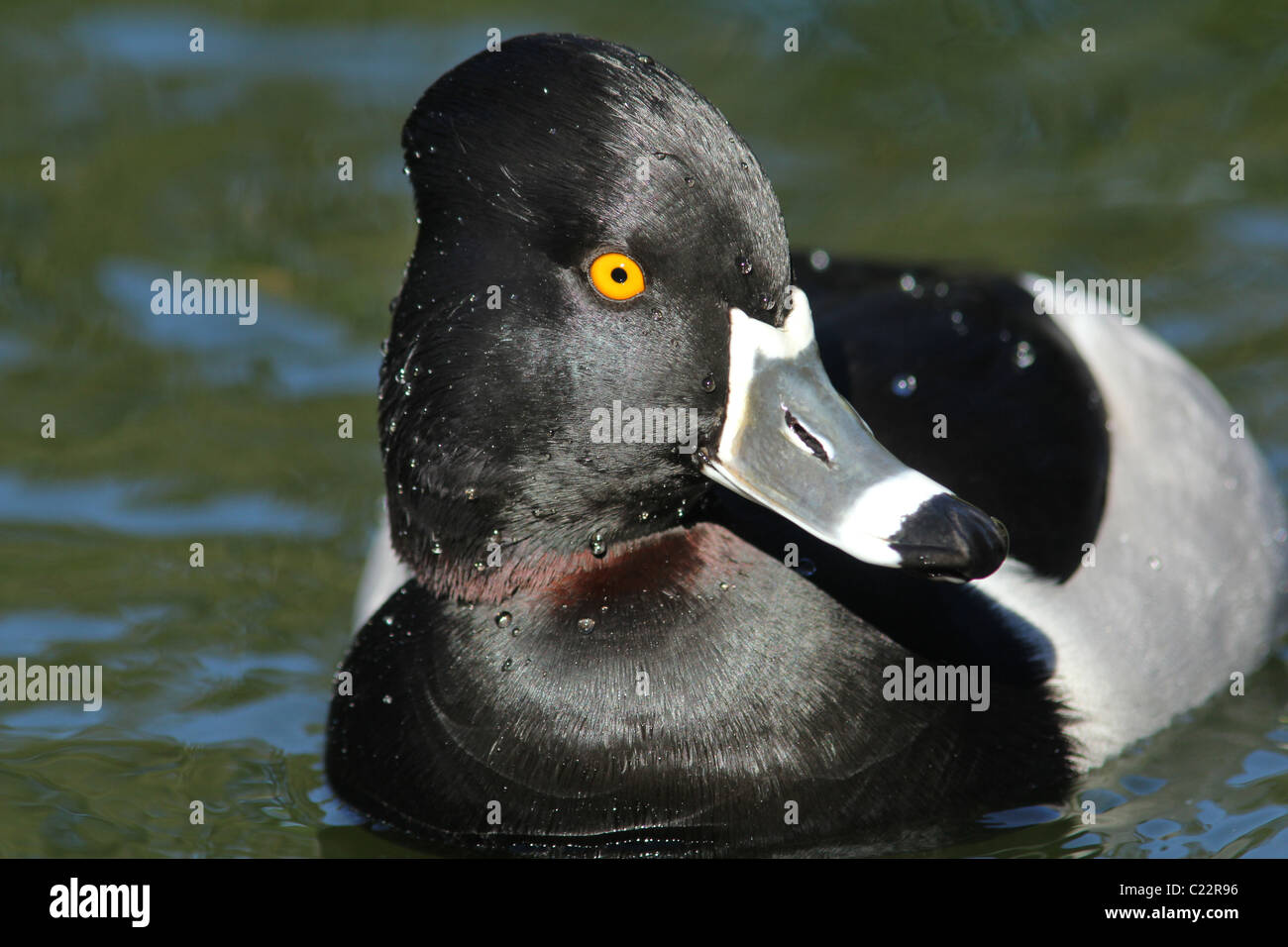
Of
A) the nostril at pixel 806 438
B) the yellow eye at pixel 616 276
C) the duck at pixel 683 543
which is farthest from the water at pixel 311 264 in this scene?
the yellow eye at pixel 616 276

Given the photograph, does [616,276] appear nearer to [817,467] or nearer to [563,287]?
[563,287]

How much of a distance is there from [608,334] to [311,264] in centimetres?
384

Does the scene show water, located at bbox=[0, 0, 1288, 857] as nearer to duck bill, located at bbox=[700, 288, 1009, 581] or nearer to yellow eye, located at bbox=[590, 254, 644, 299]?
duck bill, located at bbox=[700, 288, 1009, 581]

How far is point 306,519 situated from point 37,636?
971mm

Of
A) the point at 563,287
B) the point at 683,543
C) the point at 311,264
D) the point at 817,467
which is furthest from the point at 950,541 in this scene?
the point at 311,264

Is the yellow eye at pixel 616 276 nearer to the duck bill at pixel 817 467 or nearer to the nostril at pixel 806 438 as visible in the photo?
the duck bill at pixel 817 467

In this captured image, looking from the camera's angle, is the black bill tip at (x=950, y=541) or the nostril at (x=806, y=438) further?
the nostril at (x=806, y=438)

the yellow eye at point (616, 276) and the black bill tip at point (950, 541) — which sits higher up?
the yellow eye at point (616, 276)

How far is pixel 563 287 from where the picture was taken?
4113 mm

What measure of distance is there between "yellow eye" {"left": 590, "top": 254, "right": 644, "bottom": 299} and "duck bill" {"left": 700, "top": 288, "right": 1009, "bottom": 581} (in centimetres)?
23

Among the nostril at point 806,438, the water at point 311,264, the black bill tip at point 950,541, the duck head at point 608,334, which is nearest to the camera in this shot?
the black bill tip at point 950,541

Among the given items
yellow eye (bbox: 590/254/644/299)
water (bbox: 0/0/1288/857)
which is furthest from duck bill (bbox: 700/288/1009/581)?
water (bbox: 0/0/1288/857)

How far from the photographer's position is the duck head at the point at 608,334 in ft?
13.1
